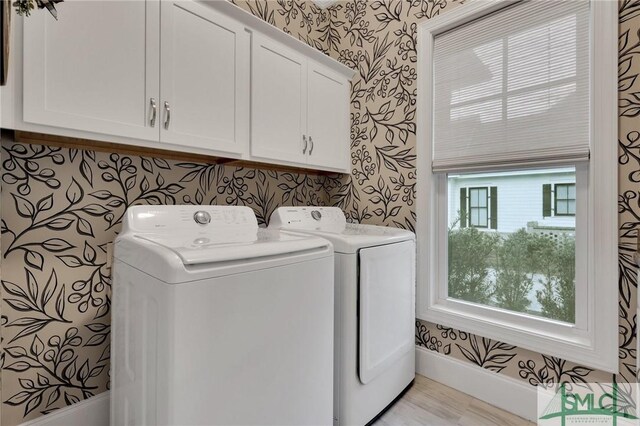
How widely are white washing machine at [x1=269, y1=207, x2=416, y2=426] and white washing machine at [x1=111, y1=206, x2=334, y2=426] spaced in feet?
0.43

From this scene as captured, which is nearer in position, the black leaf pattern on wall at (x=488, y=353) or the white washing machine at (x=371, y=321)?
the white washing machine at (x=371, y=321)

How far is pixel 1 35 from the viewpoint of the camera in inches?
23.8

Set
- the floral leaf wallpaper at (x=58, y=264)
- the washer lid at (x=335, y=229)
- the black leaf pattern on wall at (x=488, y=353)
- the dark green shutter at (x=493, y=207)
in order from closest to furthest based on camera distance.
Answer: the floral leaf wallpaper at (x=58, y=264)
the washer lid at (x=335, y=229)
the black leaf pattern on wall at (x=488, y=353)
the dark green shutter at (x=493, y=207)

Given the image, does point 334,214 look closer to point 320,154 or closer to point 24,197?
point 320,154

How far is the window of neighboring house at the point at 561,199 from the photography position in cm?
160

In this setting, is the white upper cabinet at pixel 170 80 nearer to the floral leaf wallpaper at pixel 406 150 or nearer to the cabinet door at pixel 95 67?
the cabinet door at pixel 95 67

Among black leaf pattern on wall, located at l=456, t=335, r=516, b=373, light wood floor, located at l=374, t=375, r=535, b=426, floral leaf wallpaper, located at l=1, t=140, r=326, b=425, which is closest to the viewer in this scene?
floral leaf wallpaper, located at l=1, t=140, r=326, b=425

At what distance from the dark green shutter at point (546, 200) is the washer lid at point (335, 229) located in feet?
Result: 2.34

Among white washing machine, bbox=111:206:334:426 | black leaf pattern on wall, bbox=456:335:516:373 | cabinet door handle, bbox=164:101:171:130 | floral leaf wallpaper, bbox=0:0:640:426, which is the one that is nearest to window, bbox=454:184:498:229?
floral leaf wallpaper, bbox=0:0:640:426

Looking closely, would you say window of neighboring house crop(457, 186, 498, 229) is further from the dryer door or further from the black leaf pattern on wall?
the black leaf pattern on wall

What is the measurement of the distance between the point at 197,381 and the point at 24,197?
1.12m

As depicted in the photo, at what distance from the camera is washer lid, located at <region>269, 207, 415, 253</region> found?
1.49 metres

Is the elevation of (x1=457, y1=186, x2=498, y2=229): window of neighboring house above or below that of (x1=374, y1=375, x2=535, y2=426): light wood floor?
above

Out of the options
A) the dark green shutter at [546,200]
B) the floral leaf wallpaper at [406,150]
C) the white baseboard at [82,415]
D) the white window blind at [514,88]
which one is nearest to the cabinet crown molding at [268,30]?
the floral leaf wallpaper at [406,150]
